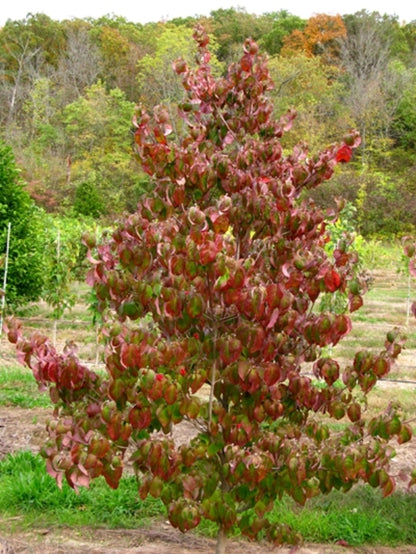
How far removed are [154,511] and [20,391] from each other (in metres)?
3.23

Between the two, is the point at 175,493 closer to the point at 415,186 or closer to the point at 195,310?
the point at 195,310

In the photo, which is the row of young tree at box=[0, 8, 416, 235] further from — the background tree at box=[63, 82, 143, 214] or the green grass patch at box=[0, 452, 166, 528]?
the green grass patch at box=[0, 452, 166, 528]

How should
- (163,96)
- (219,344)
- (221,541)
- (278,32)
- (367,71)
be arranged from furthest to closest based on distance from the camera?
1. (278,32)
2. (367,71)
3. (163,96)
4. (221,541)
5. (219,344)

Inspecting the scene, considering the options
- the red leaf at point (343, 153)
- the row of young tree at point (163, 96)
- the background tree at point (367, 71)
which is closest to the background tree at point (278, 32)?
the row of young tree at point (163, 96)

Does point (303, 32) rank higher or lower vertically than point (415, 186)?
higher

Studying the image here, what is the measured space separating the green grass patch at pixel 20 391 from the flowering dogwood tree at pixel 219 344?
156 inches

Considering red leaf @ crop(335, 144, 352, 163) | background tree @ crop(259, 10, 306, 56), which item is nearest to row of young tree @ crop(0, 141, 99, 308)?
red leaf @ crop(335, 144, 352, 163)

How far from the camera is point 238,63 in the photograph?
279 cm

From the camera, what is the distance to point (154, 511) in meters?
4.06

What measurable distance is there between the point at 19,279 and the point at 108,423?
8858mm

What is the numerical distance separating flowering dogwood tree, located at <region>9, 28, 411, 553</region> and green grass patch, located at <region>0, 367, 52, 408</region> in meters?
3.97

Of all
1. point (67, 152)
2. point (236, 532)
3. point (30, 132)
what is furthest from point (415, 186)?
point (236, 532)

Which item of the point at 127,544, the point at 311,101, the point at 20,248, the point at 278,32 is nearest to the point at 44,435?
the point at 127,544

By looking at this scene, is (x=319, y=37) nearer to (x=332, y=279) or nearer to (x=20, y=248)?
(x=20, y=248)
